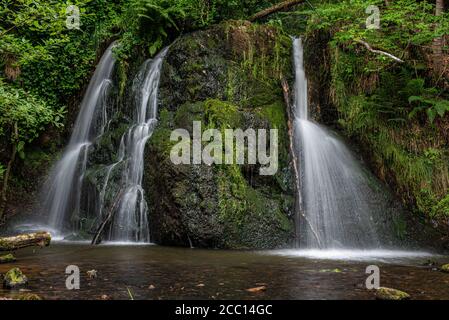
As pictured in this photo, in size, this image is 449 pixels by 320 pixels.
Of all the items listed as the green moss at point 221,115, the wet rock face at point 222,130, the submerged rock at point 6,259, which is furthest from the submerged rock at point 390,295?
the green moss at point 221,115

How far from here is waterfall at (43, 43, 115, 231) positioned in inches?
378

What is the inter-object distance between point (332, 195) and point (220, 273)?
399 cm

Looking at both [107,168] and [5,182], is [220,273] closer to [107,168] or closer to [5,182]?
[107,168]

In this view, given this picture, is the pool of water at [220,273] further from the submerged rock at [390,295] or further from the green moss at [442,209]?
the green moss at [442,209]

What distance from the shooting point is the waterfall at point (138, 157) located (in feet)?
26.5

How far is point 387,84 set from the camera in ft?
29.0

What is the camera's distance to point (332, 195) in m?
7.98

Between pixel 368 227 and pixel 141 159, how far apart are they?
4890mm

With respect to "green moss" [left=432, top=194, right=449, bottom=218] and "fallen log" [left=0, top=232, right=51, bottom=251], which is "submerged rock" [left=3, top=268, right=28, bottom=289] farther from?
"green moss" [left=432, top=194, right=449, bottom=218]

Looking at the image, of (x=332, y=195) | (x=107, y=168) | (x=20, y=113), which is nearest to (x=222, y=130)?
(x=332, y=195)

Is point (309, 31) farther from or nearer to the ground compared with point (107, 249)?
farther from the ground

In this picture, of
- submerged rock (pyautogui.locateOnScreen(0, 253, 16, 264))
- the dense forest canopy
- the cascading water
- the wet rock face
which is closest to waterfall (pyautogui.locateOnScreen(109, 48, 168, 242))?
the cascading water
